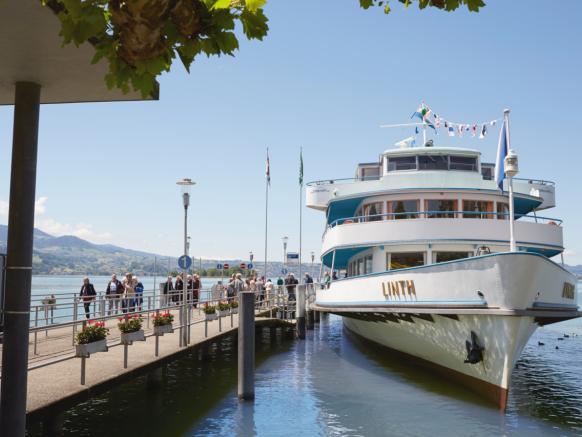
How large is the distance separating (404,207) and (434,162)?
2845mm

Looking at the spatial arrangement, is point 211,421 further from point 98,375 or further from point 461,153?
point 461,153

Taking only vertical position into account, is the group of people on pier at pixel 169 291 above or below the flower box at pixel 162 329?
above

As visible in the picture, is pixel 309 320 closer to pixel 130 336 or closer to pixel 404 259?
pixel 404 259

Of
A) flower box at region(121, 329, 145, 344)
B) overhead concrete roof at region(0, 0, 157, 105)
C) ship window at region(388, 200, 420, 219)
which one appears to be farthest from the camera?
ship window at region(388, 200, 420, 219)

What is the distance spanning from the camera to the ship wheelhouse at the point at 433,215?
54.2 ft

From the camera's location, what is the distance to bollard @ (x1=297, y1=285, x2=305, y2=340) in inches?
1011

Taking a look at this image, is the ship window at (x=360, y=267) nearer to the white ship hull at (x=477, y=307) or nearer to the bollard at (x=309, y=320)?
the white ship hull at (x=477, y=307)

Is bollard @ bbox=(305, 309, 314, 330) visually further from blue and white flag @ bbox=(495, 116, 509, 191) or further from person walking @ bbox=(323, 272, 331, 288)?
blue and white flag @ bbox=(495, 116, 509, 191)

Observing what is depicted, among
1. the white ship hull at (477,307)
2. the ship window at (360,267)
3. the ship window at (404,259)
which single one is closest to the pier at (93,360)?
the white ship hull at (477,307)

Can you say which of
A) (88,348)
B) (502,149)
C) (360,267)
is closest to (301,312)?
(360,267)

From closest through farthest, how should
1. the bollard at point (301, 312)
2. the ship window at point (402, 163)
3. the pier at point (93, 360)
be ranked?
1. the pier at point (93, 360)
2. the ship window at point (402, 163)
3. the bollard at point (301, 312)

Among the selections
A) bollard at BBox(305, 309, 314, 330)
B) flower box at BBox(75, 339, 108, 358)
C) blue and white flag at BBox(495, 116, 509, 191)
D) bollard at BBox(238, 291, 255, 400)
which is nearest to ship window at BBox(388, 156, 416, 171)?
blue and white flag at BBox(495, 116, 509, 191)

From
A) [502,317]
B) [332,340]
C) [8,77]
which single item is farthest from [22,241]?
[332,340]

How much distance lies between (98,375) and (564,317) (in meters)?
10.1
